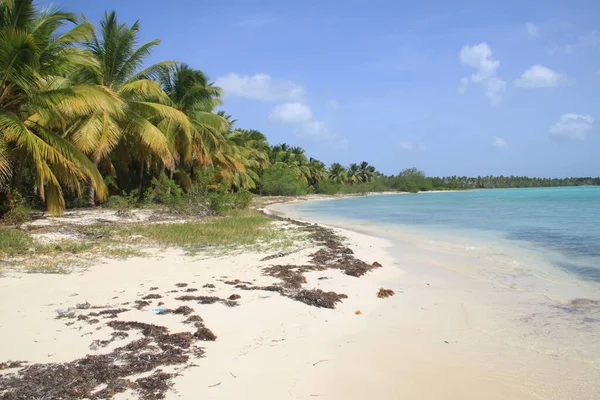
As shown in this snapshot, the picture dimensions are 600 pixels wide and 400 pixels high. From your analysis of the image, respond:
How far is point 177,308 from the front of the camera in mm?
5234

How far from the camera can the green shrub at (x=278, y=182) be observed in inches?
2120

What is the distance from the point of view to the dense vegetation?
1017 cm

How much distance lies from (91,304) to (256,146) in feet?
152

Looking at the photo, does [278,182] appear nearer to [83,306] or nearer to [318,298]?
[318,298]

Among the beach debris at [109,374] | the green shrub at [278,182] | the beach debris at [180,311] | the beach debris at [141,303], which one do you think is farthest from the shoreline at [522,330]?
the green shrub at [278,182]

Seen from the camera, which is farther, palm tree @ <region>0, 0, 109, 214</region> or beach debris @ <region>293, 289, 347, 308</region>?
palm tree @ <region>0, 0, 109, 214</region>

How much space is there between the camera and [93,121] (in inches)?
583

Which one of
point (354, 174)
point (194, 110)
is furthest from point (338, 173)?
point (194, 110)

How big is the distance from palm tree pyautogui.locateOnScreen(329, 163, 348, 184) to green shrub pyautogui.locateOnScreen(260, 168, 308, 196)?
2870cm

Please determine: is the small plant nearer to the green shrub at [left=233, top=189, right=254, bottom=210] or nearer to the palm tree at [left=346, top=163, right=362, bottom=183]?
the green shrub at [left=233, top=189, right=254, bottom=210]

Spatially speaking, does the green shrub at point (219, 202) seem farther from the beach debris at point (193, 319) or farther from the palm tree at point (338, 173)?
the palm tree at point (338, 173)

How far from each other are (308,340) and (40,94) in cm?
981

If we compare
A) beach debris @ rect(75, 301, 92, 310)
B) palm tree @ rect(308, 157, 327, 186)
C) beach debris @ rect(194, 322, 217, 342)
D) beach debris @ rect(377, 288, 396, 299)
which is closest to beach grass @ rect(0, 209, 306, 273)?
beach debris @ rect(75, 301, 92, 310)

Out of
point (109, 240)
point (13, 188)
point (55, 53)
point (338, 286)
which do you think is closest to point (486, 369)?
point (338, 286)
